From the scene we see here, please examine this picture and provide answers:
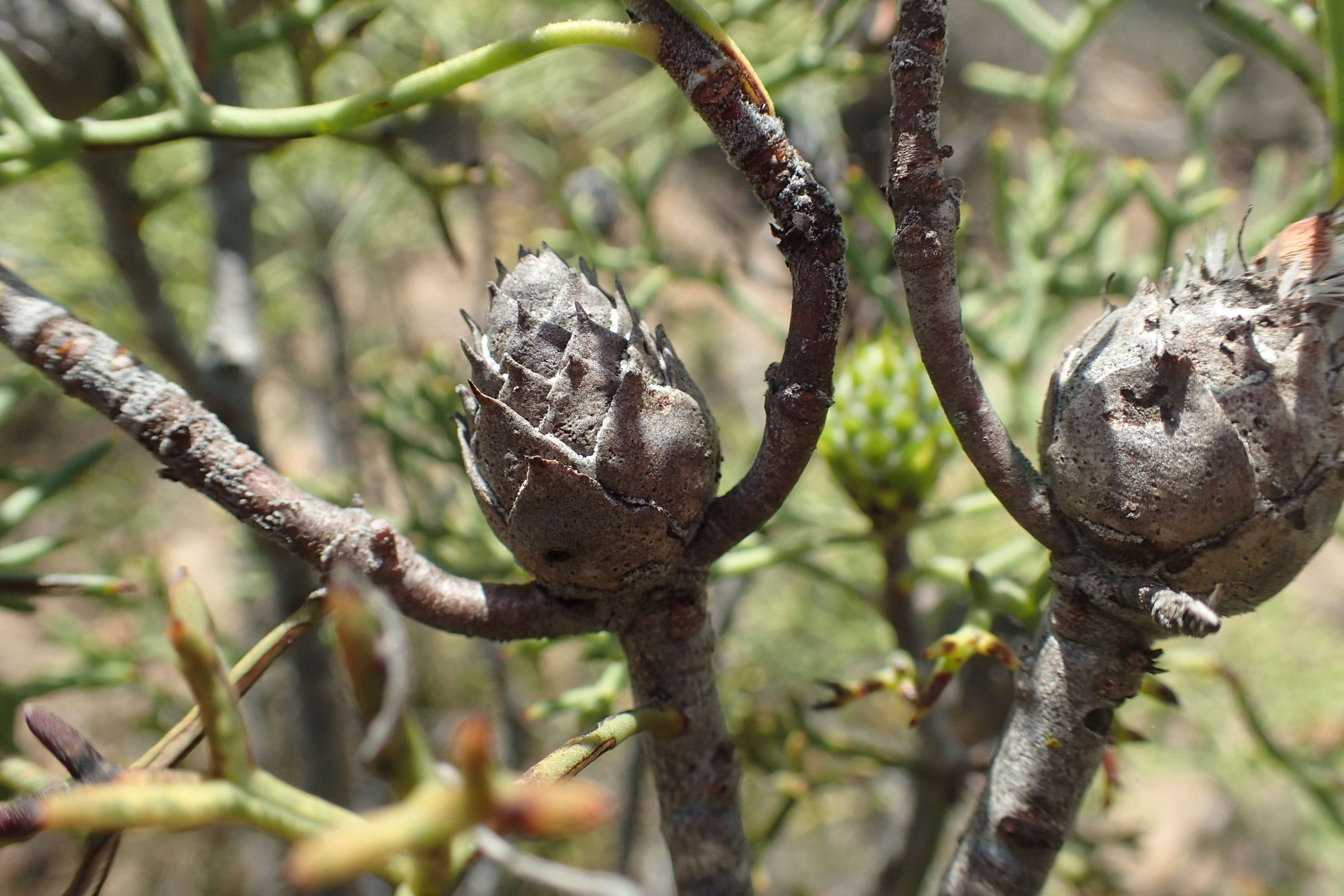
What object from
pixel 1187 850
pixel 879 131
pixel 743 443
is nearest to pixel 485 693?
pixel 743 443

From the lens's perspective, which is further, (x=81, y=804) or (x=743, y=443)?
(x=743, y=443)

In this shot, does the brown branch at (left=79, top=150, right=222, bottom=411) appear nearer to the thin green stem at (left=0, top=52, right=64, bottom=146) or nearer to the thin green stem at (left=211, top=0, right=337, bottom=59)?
the thin green stem at (left=211, top=0, right=337, bottom=59)

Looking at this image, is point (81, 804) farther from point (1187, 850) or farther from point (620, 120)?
point (1187, 850)

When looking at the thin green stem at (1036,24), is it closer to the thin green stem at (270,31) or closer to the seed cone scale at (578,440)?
the thin green stem at (270,31)

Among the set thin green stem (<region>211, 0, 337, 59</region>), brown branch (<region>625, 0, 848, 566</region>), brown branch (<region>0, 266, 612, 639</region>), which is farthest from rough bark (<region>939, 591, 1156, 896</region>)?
thin green stem (<region>211, 0, 337, 59</region>)

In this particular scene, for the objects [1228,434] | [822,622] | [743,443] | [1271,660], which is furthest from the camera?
[743,443]

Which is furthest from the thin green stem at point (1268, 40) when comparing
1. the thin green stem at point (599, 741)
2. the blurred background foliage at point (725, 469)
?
the thin green stem at point (599, 741)

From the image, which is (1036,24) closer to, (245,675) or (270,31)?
(270,31)

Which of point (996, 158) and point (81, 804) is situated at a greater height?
point (996, 158)
